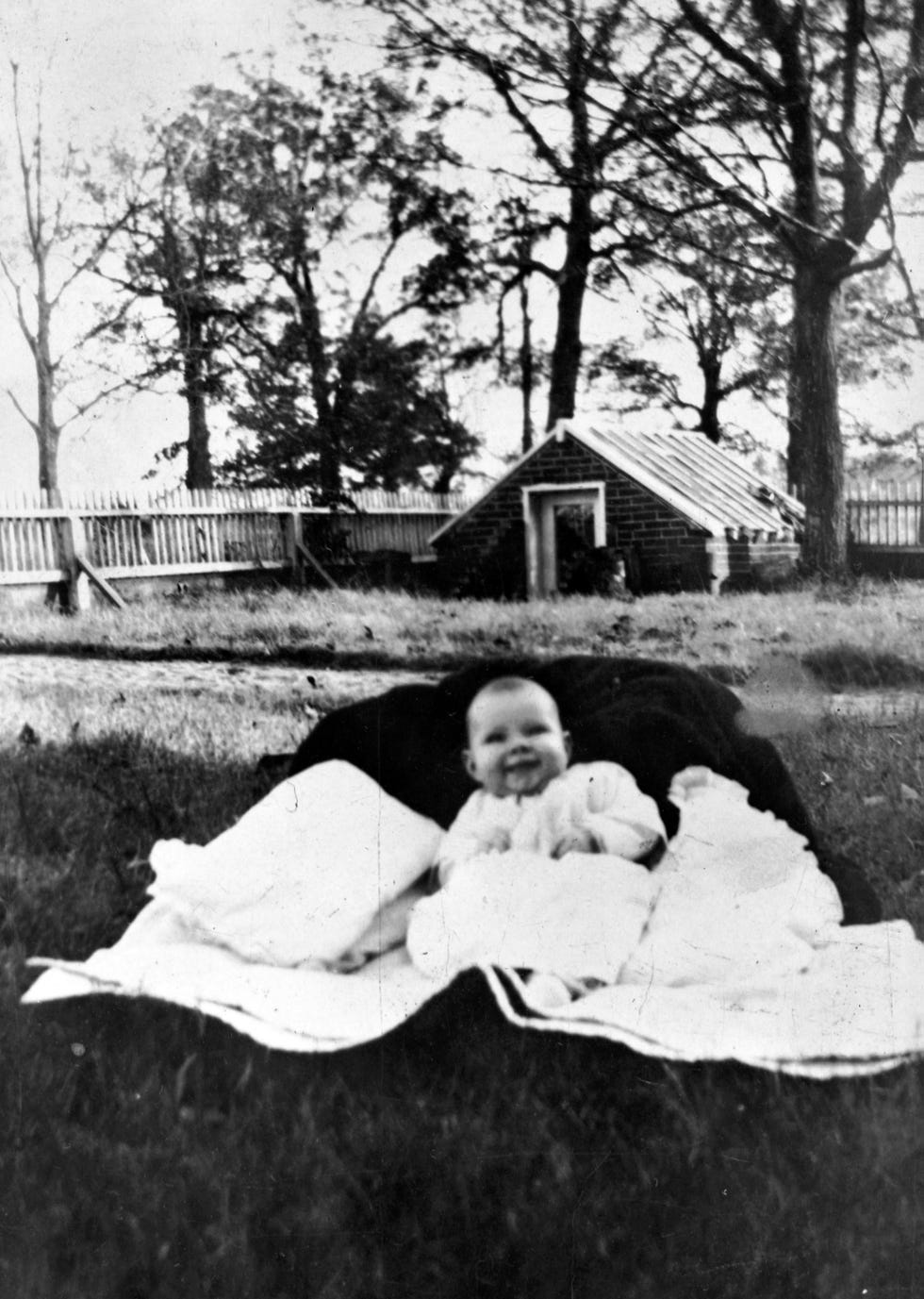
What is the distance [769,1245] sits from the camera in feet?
7.55

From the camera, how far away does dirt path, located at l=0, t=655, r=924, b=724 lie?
324 cm

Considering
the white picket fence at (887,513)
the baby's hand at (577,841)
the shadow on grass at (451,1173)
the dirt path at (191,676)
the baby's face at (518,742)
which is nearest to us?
the shadow on grass at (451,1173)

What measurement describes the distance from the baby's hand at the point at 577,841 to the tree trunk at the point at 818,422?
3.12ft

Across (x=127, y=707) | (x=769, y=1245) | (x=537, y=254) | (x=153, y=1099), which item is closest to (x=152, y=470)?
(x=127, y=707)

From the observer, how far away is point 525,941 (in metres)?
2.65

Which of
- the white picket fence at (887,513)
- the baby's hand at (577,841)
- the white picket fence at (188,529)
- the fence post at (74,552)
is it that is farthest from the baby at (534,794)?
the fence post at (74,552)

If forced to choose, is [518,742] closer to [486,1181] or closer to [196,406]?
[486,1181]

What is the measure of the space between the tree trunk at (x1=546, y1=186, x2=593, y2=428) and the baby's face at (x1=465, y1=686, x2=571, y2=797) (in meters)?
0.74

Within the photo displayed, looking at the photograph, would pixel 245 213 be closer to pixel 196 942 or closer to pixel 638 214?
pixel 638 214

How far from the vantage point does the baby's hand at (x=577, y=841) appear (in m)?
2.73

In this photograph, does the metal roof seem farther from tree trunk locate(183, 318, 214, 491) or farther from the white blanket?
tree trunk locate(183, 318, 214, 491)

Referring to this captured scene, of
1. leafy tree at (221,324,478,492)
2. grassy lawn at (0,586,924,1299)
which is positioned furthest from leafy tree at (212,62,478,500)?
grassy lawn at (0,586,924,1299)

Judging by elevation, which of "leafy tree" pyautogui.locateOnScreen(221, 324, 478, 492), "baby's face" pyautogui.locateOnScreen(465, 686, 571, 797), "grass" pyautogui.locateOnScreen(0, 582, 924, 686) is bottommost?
"baby's face" pyautogui.locateOnScreen(465, 686, 571, 797)

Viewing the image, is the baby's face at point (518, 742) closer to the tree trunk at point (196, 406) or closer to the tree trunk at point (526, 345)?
the tree trunk at point (526, 345)
